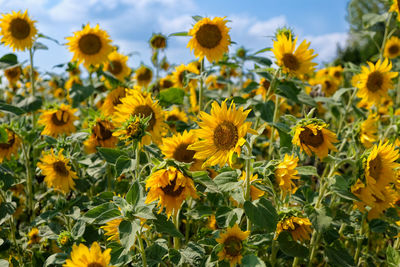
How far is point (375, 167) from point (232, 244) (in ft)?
2.57

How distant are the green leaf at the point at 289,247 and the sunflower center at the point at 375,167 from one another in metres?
Result: 0.49

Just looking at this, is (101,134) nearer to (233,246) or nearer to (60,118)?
(60,118)

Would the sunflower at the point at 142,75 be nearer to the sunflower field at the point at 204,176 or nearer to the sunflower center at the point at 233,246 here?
the sunflower field at the point at 204,176

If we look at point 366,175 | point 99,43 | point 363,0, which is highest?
point 363,0

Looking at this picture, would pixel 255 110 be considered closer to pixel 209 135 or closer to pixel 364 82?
pixel 209 135

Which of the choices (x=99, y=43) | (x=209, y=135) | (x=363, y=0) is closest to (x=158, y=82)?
(x=99, y=43)

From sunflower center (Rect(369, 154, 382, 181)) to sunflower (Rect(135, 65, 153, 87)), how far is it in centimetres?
308

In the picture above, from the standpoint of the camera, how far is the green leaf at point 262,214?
153cm

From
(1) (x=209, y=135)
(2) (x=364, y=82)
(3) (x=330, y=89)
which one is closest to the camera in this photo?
(1) (x=209, y=135)

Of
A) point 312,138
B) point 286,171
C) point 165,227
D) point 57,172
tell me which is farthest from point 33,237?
point 312,138

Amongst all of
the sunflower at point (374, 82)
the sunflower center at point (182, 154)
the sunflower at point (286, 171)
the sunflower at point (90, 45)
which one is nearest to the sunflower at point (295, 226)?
the sunflower at point (286, 171)

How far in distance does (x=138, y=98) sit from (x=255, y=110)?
0.75 m

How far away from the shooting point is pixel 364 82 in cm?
282

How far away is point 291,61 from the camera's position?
2371mm
